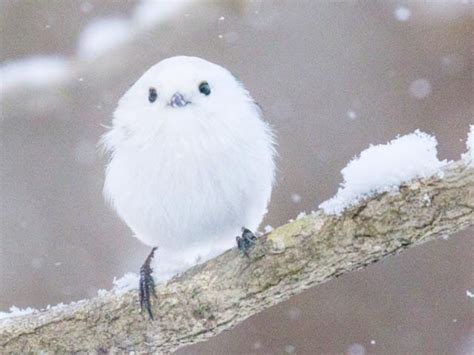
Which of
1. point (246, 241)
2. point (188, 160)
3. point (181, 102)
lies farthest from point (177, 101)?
point (246, 241)

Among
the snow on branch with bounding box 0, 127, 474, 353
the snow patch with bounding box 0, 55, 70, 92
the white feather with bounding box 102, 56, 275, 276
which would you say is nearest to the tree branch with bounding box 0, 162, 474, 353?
the snow on branch with bounding box 0, 127, 474, 353

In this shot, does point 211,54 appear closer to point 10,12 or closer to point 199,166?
point 10,12

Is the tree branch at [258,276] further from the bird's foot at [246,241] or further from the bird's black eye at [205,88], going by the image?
the bird's black eye at [205,88]

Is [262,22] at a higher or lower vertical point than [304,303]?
higher

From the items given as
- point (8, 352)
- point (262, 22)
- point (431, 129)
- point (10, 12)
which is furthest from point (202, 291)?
point (10, 12)

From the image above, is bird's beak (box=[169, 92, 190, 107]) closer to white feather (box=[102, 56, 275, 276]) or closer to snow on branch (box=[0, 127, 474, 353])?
white feather (box=[102, 56, 275, 276])

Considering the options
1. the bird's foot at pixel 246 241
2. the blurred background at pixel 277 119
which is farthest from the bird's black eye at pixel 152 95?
the blurred background at pixel 277 119
